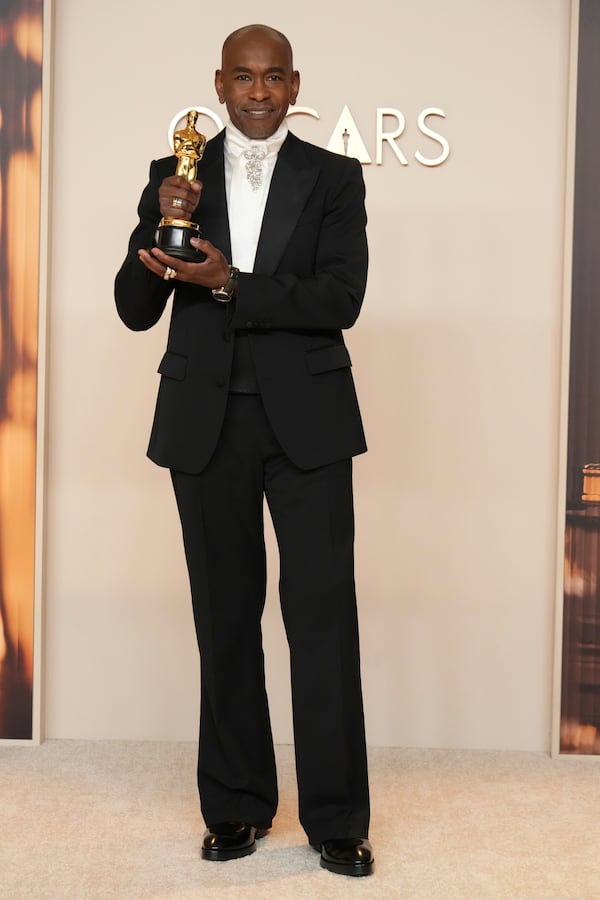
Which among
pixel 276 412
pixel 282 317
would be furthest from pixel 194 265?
pixel 276 412

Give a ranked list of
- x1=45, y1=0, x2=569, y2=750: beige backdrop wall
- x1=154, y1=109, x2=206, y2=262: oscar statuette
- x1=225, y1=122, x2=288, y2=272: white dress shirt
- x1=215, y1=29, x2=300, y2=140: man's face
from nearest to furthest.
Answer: x1=154, y1=109, x2=206, y2=262: oscar statuette < x1=215, y1=29, x2=300, y2=140: man's face < x1=225, y1=122, x2=288, y2=272: white dress shirt < x1=45, y1=0, x2=569, y2=750: beige backdrop wall

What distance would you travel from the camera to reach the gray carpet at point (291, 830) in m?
2.19

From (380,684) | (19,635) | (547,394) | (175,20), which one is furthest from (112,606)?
(175,20)

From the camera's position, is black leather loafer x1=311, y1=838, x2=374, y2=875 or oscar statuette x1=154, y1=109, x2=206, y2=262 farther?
black leather loafer x1=311, y1=838, x2=374, y2=875

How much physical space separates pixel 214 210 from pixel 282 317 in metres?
0.29

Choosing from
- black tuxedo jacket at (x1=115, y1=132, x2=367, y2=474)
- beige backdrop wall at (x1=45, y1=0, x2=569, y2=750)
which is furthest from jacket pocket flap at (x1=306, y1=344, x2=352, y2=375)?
beige backdrop wall at (x1=45, y1=0, x2=569, y2=750)

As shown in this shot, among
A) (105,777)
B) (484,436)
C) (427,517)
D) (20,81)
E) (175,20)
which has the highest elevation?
(175,20)

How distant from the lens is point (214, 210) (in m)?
2.26

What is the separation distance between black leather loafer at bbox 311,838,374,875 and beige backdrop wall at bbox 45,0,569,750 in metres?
0.99

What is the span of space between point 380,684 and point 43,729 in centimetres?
Answer: 101

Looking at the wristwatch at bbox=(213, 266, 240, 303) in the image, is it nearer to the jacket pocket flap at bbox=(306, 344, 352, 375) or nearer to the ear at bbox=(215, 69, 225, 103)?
the jacket pocket flap at bbox=(306, 344, 352, 375)

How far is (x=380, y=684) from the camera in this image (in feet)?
10.7

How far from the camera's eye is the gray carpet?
219 cm

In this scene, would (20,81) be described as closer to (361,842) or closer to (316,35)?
(316,35)
